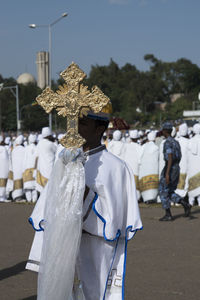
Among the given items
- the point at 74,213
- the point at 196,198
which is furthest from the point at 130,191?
the point at 196,198

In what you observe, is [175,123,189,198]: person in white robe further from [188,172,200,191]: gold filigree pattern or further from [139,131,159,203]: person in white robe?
[139,131,159,203]: person in white robe

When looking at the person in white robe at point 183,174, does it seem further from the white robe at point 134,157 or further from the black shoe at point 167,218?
the black shoe at point 167,218

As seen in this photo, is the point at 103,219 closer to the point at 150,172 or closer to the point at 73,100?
the point at 73,100

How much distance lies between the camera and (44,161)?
44.0 feet

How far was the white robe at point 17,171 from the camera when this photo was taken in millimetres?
15125

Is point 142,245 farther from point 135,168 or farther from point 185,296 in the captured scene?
point 135,168

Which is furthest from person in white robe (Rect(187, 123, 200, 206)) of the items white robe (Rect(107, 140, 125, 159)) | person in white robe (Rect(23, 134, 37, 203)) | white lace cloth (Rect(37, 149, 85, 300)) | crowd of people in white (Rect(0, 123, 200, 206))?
white lace cloth (Rect(37, 149, 85, 300))

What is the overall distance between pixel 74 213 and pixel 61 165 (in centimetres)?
31

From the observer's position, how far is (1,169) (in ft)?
50.9

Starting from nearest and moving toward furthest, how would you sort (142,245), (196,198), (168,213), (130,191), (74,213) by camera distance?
(74,213) → (130,191) → (142,245) → (168,213) → (196,198)

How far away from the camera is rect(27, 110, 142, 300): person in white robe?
3.51 metres

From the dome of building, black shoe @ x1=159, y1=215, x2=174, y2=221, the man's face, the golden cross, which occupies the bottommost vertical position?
black shoe @ x1=159, y1=215, x2=174, y2=221

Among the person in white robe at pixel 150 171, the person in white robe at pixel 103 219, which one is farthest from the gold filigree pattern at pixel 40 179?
the person in white robe at pixel 103 219

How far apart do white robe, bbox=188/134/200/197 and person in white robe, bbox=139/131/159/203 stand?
0.89 meters
